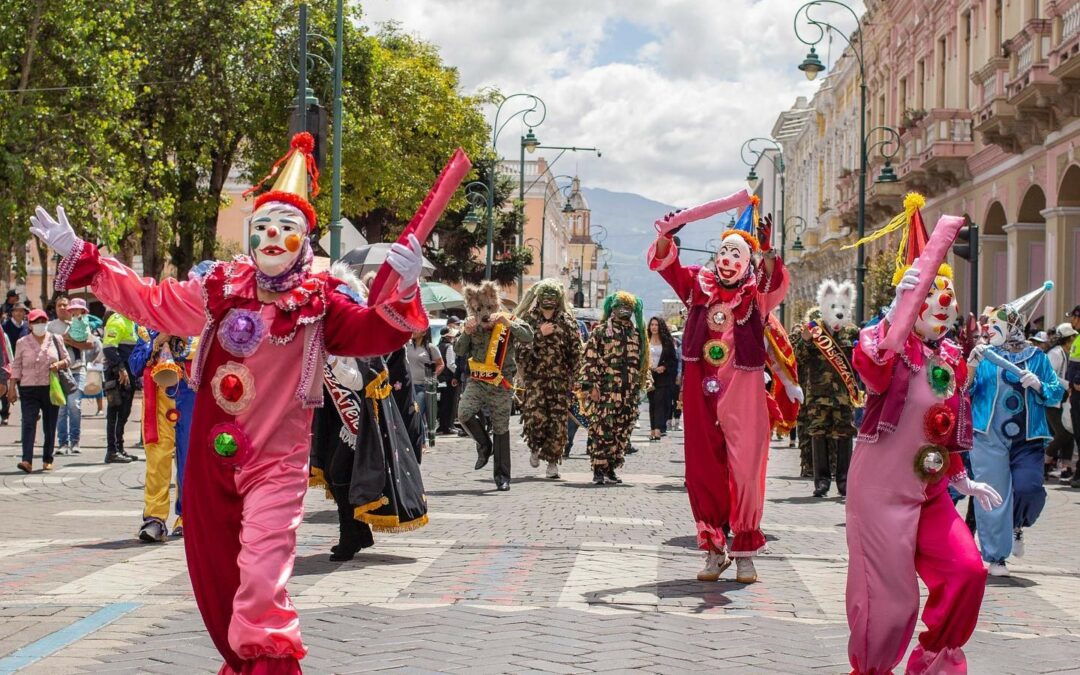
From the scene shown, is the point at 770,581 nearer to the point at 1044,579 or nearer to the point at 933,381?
the point at 1044,579

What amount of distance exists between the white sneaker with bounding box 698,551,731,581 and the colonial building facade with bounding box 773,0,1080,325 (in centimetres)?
1636

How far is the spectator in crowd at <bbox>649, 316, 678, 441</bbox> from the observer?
73.8ft

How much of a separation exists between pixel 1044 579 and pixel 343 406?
4432mm

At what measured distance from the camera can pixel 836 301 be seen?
35.9 ft

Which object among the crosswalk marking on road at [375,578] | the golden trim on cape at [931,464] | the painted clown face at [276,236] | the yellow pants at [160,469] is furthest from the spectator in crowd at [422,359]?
the golden trim on cape at [931,464]

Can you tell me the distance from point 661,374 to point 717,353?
44.5ft

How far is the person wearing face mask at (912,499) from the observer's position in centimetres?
552

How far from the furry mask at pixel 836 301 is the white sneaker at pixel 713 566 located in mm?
2676

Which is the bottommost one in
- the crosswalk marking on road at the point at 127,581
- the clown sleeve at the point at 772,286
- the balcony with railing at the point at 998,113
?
the crosswalk marking on road at the point at 127,581

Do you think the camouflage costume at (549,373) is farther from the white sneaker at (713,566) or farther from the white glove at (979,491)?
the white glove at (979,491)

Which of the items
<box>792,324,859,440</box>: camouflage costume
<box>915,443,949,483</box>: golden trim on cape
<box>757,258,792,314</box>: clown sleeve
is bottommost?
<box>915,443,949,483</box>: golden trim on cape

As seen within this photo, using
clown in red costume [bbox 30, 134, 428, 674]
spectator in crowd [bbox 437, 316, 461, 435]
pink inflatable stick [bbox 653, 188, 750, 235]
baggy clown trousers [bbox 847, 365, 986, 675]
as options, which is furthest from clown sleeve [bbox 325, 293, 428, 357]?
spectator in crowd [bbox 437, 316, 461, 435]

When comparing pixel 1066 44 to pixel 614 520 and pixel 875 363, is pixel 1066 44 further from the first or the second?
pixel 875 363

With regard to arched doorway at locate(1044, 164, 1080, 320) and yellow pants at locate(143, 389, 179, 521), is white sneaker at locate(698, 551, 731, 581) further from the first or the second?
arched doorway at locate(1044, 164, 1080, 320)
